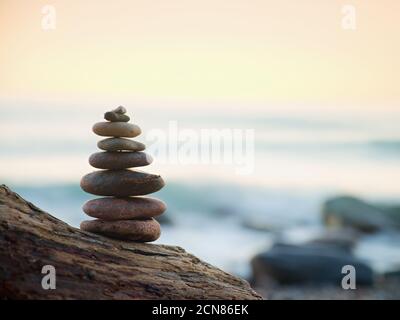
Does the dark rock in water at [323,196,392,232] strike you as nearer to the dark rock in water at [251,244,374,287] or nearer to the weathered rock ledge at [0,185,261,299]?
the dark rock in water at [251,244,374,287]

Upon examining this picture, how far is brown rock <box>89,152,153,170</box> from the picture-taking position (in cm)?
474

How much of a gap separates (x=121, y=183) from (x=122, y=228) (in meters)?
0.34

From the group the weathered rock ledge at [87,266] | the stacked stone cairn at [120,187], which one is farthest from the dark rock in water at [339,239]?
the stacked stone cairn at [120,187]

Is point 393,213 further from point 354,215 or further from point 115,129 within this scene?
point 115,129

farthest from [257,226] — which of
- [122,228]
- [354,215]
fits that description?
[122,228]

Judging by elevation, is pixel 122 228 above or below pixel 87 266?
above

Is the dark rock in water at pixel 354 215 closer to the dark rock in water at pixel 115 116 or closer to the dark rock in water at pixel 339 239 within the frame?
the dark rock in water at pixel 339 239

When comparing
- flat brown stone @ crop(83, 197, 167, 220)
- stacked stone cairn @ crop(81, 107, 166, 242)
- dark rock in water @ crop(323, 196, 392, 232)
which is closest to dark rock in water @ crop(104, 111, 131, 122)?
stacked stone cairn @ crop(81, 107, 166, 242)

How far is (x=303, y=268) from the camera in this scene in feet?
32.0

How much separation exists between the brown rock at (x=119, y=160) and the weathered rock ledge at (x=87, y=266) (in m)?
0.55

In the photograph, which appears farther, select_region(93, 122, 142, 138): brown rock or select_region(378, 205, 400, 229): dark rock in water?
select_region(378, 205, 400, 229): dark rock in water
